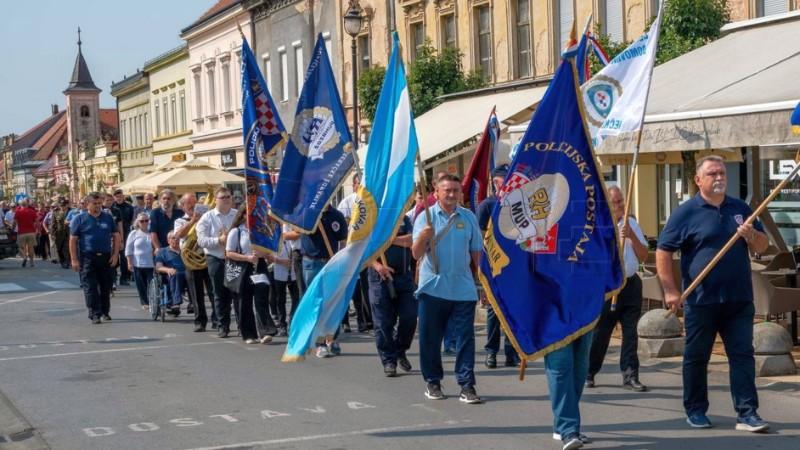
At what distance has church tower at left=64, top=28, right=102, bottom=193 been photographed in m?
117

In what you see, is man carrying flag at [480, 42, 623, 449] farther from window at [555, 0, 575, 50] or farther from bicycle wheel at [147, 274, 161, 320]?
window at [555, 0, 575, 50]

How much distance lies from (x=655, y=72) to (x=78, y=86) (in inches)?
4480

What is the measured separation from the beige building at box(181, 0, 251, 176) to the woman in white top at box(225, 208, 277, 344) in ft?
103

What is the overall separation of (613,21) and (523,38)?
3.35 m

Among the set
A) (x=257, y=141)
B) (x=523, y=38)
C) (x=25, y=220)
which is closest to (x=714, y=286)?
(x=257, y=141)

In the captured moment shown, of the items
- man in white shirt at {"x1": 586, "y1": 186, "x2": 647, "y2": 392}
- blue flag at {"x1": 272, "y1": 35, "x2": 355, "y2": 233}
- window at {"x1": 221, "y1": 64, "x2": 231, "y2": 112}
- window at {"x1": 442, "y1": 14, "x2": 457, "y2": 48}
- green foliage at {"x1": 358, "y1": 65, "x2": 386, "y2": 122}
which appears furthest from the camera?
window at {"x1": 221, "y1": 64, "x2": 231, "y2": 112}

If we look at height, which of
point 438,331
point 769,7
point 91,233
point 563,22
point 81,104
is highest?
point 81,104

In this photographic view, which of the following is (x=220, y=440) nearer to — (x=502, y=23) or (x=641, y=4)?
(x=641, y=4)

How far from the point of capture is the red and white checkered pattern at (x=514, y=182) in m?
8.08

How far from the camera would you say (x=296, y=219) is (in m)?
12.1

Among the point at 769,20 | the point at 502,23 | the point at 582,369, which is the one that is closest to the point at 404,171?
the point at 582,369

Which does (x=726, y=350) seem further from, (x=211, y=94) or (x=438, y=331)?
(x=211, y=94)

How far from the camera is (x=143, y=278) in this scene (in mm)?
19109

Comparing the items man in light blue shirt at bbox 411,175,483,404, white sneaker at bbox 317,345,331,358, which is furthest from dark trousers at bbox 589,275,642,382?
white sneaker at bbox 317,345,331,358
